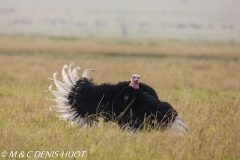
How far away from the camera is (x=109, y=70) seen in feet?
64.2

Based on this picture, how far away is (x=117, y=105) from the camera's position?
7.10 meters

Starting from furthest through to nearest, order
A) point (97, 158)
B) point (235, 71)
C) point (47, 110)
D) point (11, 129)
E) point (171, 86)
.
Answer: point (235, 71) → point (171, 86) → point (47, 110) → point (11, 129) → point (97, 158)

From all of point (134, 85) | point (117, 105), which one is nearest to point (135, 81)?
point (134, 85)

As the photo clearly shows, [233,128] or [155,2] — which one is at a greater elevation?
[155,2]

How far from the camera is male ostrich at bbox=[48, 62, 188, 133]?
6.88m

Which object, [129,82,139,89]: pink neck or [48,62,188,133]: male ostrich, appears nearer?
[48,62,188,133]: male ostrich

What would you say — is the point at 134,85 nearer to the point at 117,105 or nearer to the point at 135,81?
the point at 135,81

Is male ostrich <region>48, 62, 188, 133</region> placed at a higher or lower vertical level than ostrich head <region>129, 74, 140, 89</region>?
lower

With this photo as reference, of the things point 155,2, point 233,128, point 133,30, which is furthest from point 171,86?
point 155,2

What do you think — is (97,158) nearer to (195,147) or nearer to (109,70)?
(195,147)

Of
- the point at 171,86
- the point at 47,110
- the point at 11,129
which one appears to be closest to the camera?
the point at 11,129

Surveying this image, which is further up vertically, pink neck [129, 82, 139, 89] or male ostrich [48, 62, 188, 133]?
pink neck [129, 82, 139, 89]

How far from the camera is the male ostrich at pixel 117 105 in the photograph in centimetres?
688

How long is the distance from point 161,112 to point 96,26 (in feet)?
288
